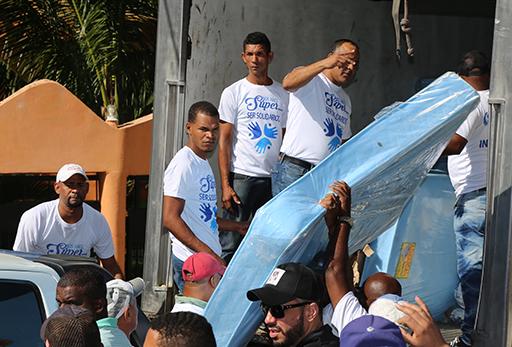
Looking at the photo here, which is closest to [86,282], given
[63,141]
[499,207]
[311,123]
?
[499,207]

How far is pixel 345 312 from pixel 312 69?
115 inches

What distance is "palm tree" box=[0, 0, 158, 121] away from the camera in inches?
539

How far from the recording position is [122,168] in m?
11.0

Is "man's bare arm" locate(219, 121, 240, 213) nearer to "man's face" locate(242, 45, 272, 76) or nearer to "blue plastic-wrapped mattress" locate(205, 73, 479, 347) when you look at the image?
"man's face" locate(242, 45, 272, 76)

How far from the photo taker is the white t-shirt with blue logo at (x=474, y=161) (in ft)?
24.4

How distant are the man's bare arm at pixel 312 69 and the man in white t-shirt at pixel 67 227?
1.54 metres

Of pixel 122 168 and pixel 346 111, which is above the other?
pixel 346 111

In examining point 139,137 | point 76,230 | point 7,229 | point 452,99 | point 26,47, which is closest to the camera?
point 452,99

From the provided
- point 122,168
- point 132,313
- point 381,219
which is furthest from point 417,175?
point 122,168

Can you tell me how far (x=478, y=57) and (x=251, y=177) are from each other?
1832mm

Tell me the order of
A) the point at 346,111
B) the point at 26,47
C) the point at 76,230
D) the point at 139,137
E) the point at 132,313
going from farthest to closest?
1. the point at 26,47
2. the point at 139,137
3. the point at 346,111
4. the point at 76,230
5. the point at 132,313

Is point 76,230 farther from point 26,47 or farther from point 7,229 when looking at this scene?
point 26,47

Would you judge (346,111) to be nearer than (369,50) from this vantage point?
Yes

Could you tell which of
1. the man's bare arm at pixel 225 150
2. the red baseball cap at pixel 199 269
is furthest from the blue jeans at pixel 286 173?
the red baseball cap at pixel 199 269
